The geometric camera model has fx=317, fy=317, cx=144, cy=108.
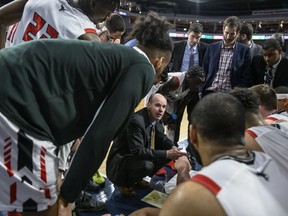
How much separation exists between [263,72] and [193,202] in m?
3.05

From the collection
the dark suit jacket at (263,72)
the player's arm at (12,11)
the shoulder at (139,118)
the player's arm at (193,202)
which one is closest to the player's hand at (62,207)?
the player's arm at (193,202)

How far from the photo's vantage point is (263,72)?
3639 mm

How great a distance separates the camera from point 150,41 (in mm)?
1559

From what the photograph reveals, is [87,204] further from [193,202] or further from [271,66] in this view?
[271,66]

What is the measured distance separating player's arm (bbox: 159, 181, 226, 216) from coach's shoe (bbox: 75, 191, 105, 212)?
1.65m

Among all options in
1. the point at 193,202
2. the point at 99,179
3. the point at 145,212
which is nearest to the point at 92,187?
the point at 99,179

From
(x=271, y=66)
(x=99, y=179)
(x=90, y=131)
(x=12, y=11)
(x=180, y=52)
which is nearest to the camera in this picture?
(x=90, y=131)

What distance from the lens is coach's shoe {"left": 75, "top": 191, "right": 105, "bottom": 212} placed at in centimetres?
249

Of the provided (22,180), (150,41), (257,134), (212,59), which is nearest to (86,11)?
(150,41)

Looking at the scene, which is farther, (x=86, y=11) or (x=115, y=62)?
(x=86, y=11)

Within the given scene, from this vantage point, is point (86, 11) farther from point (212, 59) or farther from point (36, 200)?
point (212, 59)

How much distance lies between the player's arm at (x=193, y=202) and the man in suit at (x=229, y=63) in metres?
2.94

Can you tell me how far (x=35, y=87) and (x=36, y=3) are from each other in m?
0.72

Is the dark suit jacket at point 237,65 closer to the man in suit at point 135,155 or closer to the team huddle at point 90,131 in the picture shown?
the man in suit at point 135,155
